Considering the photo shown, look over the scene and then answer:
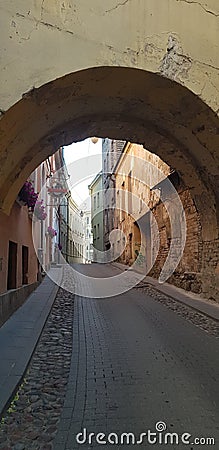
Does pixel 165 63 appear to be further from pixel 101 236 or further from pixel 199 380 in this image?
pixel 101 236

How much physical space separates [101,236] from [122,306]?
34170 millimetres

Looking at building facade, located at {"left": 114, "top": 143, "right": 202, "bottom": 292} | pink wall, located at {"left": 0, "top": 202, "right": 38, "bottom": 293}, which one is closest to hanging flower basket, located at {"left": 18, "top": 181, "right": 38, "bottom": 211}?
pink wall, located at {"left": 0, "top": 202, "right": 38, "bottom": 293}

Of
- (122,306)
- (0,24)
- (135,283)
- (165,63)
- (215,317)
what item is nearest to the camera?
(0,24)

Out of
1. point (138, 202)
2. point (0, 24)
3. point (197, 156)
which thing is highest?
point (138, 202)

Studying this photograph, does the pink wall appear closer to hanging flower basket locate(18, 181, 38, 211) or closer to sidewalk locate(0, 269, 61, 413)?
hanging flower basket locate(18, 181, 38, 211)

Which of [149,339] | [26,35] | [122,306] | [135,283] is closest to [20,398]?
[149,339]

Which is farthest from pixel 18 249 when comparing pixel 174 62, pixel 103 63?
pixel 174 62

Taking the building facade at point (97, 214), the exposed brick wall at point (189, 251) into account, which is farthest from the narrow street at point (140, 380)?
the building facade at point (97, 214)

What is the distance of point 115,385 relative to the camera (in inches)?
161

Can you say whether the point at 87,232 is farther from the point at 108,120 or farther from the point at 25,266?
the point at 108,120

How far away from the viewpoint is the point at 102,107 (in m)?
5.38

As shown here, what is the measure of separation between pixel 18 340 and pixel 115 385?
Result: 86.2 inches

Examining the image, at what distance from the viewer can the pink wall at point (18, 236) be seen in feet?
24.0

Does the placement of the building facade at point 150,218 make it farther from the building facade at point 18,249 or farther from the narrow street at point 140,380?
the narrow street at point 140,380
